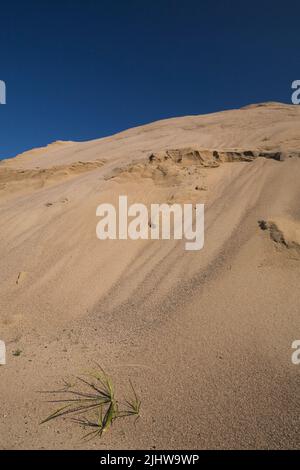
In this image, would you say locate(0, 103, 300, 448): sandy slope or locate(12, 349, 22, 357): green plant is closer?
locate(0, 103, 300, 448): sandy slope

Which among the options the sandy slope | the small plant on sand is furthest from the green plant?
the small plant on sand

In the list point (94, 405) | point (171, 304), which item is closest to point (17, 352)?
point (94, 405)

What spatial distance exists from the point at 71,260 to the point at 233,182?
425 centimetres

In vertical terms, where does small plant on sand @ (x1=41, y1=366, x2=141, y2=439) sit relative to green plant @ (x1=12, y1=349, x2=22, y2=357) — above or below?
below

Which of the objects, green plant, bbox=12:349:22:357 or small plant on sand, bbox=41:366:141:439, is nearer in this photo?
small plant on sand, bbox=41:366:141:439

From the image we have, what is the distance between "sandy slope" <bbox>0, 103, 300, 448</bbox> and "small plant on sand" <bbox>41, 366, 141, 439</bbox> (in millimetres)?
108

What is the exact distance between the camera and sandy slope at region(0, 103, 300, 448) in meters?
3.16

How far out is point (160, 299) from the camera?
5.26 metres

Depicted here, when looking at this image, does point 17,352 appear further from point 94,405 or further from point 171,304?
point 171,304

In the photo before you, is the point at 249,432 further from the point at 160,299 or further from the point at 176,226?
the point at 176,226

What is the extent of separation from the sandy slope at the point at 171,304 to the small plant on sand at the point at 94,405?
108 millimetres

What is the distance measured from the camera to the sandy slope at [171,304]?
3.16 metres

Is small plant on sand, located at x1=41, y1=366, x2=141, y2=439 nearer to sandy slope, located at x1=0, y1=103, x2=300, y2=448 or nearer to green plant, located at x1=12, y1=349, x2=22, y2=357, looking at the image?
sandy slope, located at x1=0, y1=103, x2=300, y2=448
